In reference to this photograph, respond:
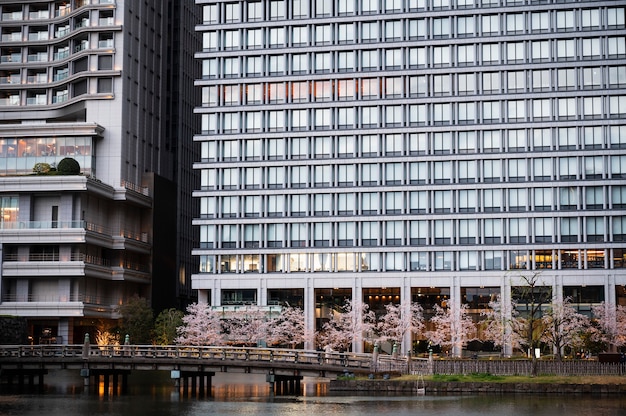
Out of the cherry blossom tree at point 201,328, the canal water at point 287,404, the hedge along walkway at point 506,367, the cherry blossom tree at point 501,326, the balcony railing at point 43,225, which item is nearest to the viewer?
the canal water at point 287,404

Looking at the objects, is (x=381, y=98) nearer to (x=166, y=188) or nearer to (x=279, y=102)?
(x=279, y=102)

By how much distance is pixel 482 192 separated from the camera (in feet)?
495

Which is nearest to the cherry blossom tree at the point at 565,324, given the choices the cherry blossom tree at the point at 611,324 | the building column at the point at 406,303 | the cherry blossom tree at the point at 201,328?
the cherry blossom tree at the point at 611,324

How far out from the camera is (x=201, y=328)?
14662cm

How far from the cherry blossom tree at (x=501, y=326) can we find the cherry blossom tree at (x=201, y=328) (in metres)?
36.8

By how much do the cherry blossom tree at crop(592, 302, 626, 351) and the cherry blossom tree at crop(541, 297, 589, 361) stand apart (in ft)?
7.06

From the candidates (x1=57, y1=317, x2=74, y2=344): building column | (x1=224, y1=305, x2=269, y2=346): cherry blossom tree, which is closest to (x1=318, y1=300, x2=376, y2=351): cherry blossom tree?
(x1=224, y1=305, x2=269, y2=346): cherry blossom tree

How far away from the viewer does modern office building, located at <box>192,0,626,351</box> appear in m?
149

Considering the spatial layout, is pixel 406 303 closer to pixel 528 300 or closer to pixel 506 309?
pixel 506 309

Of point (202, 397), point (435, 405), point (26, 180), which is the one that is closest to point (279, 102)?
point (26, 180)

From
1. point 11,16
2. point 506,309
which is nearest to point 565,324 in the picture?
point 506,309

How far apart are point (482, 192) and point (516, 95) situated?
48.5 feet

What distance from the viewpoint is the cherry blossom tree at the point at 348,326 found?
477ft

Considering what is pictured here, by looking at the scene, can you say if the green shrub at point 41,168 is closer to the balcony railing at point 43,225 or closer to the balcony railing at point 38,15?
the balcony railing at point 43,225
